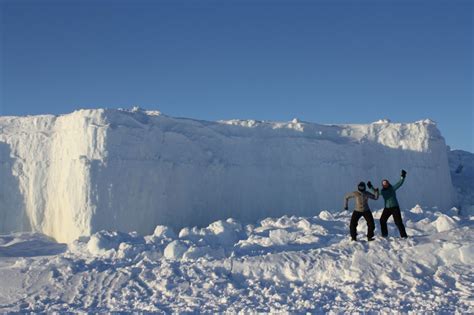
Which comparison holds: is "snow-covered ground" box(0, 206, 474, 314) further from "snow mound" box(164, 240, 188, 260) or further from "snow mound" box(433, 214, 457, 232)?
"snow mound" box(433, 214, 457, 232)

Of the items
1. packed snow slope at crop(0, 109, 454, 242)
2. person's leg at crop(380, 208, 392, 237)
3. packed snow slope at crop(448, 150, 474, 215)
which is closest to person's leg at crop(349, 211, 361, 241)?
person's leg at crop(380, 208, 392, 237)

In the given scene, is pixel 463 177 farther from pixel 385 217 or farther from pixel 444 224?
pixel 385 217

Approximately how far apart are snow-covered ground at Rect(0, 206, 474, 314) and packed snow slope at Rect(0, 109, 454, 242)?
5.17m

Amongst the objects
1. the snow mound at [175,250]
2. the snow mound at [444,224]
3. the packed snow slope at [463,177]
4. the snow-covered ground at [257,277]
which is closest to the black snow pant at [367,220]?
the snow-covered ground at [257,277]

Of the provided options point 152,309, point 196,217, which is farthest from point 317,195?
point 152,309

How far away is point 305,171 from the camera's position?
720 inches

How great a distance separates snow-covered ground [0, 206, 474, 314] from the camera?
646 centimetres

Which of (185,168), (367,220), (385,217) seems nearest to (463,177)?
(185,168)

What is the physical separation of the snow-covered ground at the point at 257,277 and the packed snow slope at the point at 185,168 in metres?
5.17

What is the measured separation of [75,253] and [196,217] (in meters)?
6.56

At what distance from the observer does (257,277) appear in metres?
7.54

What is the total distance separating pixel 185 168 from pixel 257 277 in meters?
9.03

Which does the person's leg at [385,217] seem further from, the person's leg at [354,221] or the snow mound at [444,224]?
the snow mound at [444,224]

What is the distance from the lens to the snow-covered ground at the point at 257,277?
6461mm
